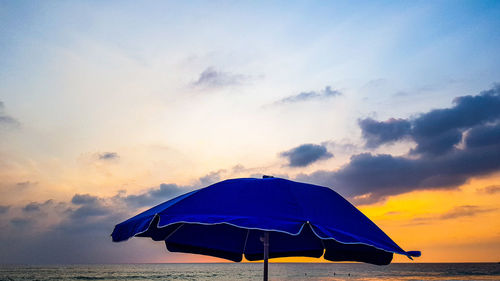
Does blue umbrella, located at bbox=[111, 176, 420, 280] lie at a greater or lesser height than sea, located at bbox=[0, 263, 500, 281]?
greater

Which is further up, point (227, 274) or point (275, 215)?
point (275, 215)

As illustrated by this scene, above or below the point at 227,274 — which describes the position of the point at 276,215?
above

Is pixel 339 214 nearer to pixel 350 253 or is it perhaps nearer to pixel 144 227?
pixel 350 253

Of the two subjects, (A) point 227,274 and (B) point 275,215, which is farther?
(A) point 227,274

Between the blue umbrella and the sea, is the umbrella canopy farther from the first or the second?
the sea

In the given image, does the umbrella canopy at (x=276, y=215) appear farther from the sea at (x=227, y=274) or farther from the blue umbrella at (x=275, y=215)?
the sea at (x=227, y=274)

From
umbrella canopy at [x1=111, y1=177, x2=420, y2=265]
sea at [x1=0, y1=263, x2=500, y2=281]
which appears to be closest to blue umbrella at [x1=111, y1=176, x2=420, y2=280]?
umbrella canopy at [x1=111, y1=177, x2=420, y2=265]

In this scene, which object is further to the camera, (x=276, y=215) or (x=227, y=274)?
(x=227, y=274)

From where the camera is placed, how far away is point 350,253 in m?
5.22

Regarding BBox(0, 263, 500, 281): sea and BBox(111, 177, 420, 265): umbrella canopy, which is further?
BBox(0, 263, 500, 281): sea

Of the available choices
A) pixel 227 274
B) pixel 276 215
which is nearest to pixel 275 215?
pixel 276 215

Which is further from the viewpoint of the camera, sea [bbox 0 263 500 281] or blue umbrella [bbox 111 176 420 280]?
sea [bbox 0 263 500 281]

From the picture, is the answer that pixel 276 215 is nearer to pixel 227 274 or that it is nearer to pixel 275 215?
pixel 275 215

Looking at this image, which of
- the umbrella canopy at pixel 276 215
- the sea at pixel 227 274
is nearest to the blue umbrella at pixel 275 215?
the umbrella canopy at pixel 276 215
